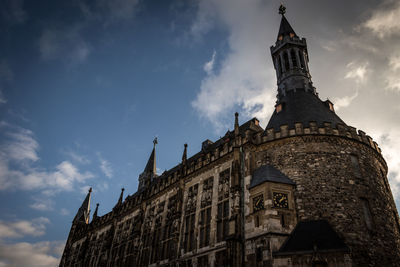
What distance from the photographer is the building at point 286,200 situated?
14.8 meters

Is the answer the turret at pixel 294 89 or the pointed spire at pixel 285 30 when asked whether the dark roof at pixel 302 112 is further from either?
the pointed spire at pixel 285 30

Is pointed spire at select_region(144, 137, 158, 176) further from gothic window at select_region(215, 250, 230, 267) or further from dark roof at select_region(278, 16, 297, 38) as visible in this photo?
gothic window at select_region(215, 250, 230, 267)

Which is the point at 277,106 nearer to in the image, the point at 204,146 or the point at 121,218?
the point at 204,146

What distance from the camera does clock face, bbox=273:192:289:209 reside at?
16125mm

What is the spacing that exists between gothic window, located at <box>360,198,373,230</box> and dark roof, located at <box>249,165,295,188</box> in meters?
3.98

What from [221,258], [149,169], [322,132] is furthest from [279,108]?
[149,169]

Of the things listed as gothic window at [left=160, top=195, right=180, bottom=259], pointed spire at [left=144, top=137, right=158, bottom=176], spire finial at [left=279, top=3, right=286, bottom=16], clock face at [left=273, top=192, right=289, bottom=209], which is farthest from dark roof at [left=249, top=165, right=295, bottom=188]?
pointed spire at [left=144, top=137, right=158, bottom=176]

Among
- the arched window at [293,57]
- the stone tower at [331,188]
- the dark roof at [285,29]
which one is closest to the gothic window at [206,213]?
the stone tower at [331,188]

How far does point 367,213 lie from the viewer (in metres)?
16.2

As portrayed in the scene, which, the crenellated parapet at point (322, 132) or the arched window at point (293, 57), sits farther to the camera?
the arched window at point (293, 57)

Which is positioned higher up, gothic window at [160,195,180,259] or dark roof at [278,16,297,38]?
dark roof at [278,16,297,38]

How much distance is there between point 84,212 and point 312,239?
43299mm

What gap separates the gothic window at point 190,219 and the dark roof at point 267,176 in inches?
239

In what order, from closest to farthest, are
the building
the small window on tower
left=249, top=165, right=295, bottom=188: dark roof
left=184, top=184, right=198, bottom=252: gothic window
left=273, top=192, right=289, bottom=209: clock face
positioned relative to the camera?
the building
left=273, top=192, right=289, bottom=209: clock face
left=249, top=165, right=295, bottom=188: dark roof
left=184, top=184, right=198, bottom=252: gothic window
the small window on tower
